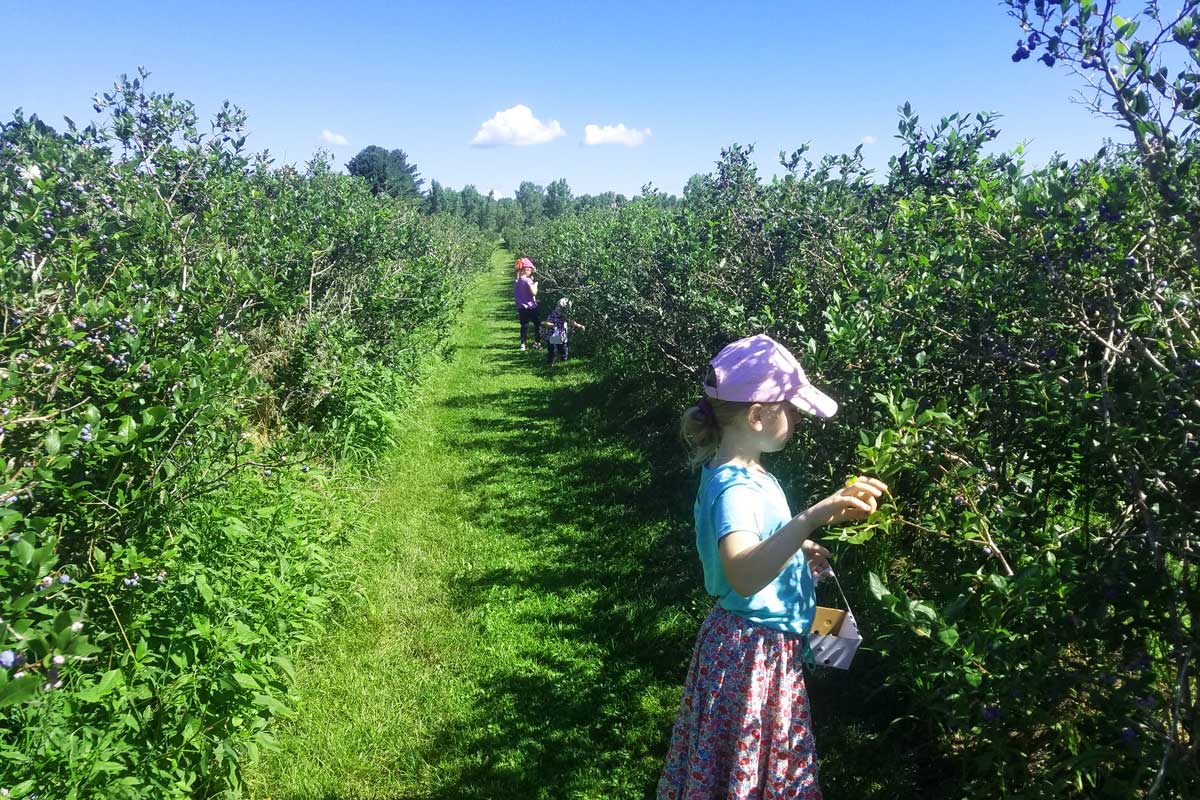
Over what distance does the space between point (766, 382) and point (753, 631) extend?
72 centimetres

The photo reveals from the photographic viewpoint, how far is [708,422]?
2236 millimetres

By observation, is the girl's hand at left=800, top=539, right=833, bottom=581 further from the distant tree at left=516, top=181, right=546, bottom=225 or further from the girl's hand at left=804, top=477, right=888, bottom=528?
the distant tree at left=516, top=181, right=546, bottom=225

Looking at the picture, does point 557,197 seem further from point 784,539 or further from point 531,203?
point 784,539

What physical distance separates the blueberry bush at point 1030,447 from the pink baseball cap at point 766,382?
218 millimetres

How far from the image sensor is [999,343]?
8.82ft

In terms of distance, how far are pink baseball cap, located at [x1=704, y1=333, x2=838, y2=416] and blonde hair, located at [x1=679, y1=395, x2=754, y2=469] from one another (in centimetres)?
6

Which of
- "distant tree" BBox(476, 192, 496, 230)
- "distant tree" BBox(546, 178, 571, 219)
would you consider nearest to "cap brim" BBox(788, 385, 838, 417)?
"distant tree" BBox(546, 178, 571, 219)

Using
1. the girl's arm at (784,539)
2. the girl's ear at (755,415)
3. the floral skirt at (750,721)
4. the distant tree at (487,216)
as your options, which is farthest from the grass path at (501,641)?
the distant tree at (487,216)

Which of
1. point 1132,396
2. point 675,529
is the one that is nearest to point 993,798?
point 1132,396

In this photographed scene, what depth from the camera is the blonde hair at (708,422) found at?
2.15 metres

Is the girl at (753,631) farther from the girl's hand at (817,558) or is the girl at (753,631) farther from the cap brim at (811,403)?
the girl's hand at (817,558)

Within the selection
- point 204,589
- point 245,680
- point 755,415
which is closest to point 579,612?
point 245,680

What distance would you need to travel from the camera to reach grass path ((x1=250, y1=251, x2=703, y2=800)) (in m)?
3.13

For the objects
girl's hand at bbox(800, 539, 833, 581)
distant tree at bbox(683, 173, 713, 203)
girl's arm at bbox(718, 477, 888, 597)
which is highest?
distant tree at bbox(683, 173, 713, 203)
